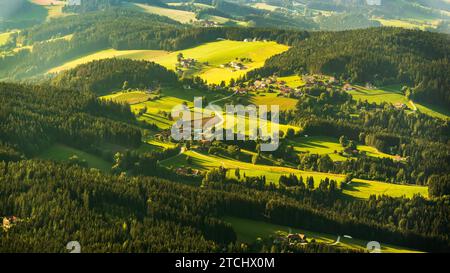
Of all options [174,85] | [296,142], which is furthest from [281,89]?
[296,142]

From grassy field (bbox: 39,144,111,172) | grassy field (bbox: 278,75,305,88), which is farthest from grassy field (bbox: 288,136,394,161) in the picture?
grassy field (bbox: 39,144,111,172)

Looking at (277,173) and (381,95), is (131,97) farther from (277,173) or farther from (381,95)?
(381,95)

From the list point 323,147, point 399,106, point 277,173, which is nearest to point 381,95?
point 399,106

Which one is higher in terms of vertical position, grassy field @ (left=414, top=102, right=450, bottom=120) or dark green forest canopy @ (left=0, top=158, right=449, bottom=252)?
dark green forest canopy @ (left=0, top=158, right=449, bottom=252)

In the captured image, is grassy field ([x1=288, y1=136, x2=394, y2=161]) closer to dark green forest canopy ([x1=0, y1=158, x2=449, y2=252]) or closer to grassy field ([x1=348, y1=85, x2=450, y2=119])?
dark green forest canopy ([x1=0, y1=158, x2=449, y2=252])

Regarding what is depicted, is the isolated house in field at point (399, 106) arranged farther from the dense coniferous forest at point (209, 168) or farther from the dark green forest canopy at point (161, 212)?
the dark green forest canopy at point (161, 212)

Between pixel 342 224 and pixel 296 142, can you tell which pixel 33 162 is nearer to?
pixel 342 224
